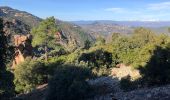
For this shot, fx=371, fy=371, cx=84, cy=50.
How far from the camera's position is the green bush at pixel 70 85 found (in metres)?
31.0

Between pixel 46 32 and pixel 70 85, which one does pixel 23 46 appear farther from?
pixel 70 85

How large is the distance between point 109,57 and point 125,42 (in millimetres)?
4570

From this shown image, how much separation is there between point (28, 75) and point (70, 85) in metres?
24.9

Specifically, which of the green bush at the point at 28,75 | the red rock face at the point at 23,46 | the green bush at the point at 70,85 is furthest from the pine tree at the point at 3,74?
the red rock face at the point at 23,46

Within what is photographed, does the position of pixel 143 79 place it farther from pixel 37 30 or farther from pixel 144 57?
pixel 37 30

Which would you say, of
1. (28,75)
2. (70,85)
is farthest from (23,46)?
(70,85)

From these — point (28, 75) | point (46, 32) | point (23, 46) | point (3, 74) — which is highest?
point (3, 74)

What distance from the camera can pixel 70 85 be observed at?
31.6 metres

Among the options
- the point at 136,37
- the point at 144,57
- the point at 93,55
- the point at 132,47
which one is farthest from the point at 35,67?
the point at 136,37

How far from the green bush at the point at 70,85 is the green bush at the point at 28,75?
21358mm

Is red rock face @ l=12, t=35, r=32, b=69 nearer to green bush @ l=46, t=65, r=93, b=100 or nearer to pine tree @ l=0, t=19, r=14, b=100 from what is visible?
green bush @ l=46, t=65, r=93, b=100

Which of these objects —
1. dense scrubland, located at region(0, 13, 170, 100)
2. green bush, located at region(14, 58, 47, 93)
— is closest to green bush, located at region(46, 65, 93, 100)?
dense scrubland, located at region(0, 13, 170, 100)

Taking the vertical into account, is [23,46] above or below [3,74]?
below

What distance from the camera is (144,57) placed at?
171 feet
